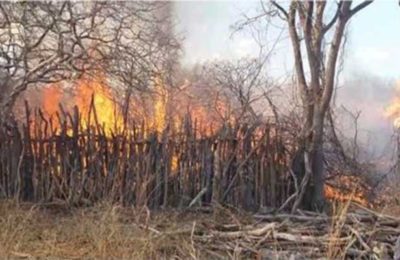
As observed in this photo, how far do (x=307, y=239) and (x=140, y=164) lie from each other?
3.39 metres

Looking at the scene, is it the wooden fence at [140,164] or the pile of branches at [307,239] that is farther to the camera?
the wooden fence at [140,164]

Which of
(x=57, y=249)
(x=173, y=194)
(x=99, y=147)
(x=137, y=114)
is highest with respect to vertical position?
(x=137, y=114)

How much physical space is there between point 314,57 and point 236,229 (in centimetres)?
605

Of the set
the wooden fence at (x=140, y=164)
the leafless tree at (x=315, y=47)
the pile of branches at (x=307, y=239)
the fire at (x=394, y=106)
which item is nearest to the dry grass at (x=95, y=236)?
the pile of branches at (x=307, y=239)

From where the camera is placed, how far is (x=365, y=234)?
630 centimetres

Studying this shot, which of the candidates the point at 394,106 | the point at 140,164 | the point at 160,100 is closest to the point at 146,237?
the point at 140,164

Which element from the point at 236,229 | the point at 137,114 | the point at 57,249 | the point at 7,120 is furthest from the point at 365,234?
the point at 137,114

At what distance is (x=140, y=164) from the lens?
9.02m

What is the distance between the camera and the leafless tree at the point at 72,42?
508 inches

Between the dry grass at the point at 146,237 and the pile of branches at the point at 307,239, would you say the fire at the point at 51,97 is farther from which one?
the pile of branches at the point at 307,239

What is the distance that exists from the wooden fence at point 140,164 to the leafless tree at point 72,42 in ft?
11.9

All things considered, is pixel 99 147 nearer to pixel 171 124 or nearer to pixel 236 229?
pixel 171 124

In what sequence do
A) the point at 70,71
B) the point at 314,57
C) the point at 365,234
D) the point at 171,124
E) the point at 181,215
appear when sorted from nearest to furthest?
the point at 365,234 < the point at 181,215 < the point at 171,124 < the point at 314,57 < the point at 70,71

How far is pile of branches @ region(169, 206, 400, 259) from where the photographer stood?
5992mm
